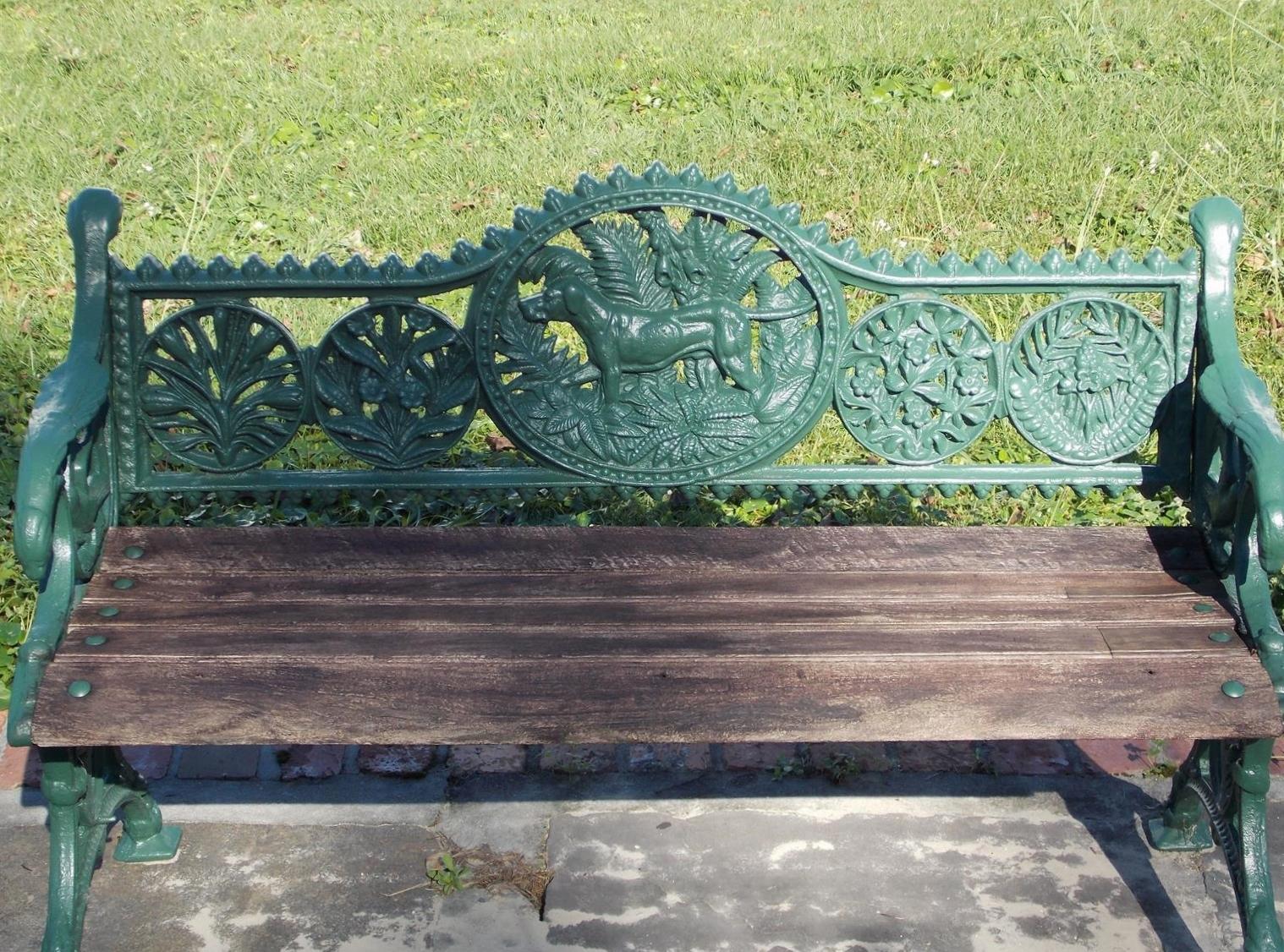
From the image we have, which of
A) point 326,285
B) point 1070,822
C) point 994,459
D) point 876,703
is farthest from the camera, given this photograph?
point 994,459

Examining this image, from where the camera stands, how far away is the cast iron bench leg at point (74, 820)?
8.34 ft

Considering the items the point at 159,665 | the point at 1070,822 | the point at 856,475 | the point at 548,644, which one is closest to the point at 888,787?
the point at 1070,822

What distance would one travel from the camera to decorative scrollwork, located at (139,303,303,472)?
291cm

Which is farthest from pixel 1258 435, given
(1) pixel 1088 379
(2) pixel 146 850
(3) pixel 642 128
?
(3) pixel 642 128

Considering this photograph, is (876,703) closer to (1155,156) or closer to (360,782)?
(360,782)

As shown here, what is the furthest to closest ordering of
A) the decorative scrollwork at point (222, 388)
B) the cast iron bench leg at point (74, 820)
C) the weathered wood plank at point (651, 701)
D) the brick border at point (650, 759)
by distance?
the brick border at point (650, 759), the decorative scrollwork at point (222, 388), the cast iron bench leg at point (74, 820), the weathered wood plank at point (651, 701)

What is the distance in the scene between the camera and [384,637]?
2.57 meters

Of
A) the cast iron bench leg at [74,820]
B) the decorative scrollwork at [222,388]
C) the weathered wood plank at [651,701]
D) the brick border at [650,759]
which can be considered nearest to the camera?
the weathered wood plank at [651,701]

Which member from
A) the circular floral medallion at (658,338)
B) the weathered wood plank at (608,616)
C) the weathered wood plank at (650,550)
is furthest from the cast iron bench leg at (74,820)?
the circular floral medallion at (658,338)

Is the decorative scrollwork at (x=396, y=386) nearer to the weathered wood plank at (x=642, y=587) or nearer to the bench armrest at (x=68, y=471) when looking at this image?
the weathered wood plank at (x=642, y=587)

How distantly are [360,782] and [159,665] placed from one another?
85 cm

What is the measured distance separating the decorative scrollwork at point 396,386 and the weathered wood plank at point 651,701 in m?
0.64

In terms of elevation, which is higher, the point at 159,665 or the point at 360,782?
the point at 159,665

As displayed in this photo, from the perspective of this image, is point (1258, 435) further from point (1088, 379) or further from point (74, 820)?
point (74, 820)
